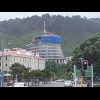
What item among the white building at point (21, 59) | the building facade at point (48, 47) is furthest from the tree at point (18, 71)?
the building facade at point (48, 47)

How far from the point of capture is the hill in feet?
34.9

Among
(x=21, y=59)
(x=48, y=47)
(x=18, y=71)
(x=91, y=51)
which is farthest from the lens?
(x=91, y=51)

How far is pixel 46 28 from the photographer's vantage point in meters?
10.9

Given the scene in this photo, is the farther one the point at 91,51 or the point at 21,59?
the point at 91,51

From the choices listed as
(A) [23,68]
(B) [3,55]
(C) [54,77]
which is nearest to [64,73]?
(C) [54,77]

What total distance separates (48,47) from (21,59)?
3.16 ft

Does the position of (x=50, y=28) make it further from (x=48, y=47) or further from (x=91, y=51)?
(x=91, y=51)

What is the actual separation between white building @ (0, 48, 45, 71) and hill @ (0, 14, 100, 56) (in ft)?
0.83

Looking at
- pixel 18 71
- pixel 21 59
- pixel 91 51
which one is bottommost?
pixel 18 71

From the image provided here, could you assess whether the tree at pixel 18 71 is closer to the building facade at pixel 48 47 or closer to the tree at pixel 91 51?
the building facade at pixel 48 47

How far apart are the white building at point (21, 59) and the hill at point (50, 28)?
251 mm

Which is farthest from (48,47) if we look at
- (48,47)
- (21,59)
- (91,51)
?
(91,51)

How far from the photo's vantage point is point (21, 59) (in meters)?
11.2
